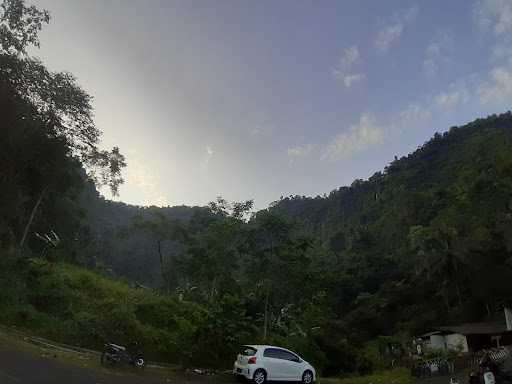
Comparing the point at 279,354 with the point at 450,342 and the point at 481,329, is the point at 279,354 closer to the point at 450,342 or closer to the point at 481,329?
the point at 481,329

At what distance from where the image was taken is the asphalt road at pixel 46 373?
12.0 metres

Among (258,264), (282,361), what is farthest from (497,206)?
(282,361)

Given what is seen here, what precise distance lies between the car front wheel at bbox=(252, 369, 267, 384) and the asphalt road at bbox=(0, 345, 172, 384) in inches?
102

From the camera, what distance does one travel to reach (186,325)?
16281mm

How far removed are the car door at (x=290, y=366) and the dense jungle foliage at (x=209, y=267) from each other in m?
1.81

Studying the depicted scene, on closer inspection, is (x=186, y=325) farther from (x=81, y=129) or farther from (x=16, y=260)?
(x=81, y=129)

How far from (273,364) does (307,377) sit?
1.87 metres

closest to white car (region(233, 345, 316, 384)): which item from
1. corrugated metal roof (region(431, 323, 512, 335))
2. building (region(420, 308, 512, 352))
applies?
building (region(420, 308, 512, 352))

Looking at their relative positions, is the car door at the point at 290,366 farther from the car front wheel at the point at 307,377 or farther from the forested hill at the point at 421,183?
the forested hill at the point at 421,183

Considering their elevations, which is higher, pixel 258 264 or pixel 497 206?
pixel 497 206

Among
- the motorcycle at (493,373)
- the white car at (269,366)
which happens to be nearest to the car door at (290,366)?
the white car at (269,366)

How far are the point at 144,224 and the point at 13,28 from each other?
1846 cm

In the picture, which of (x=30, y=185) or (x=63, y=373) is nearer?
(x=63, y=373)

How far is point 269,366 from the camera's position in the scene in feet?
50.0
